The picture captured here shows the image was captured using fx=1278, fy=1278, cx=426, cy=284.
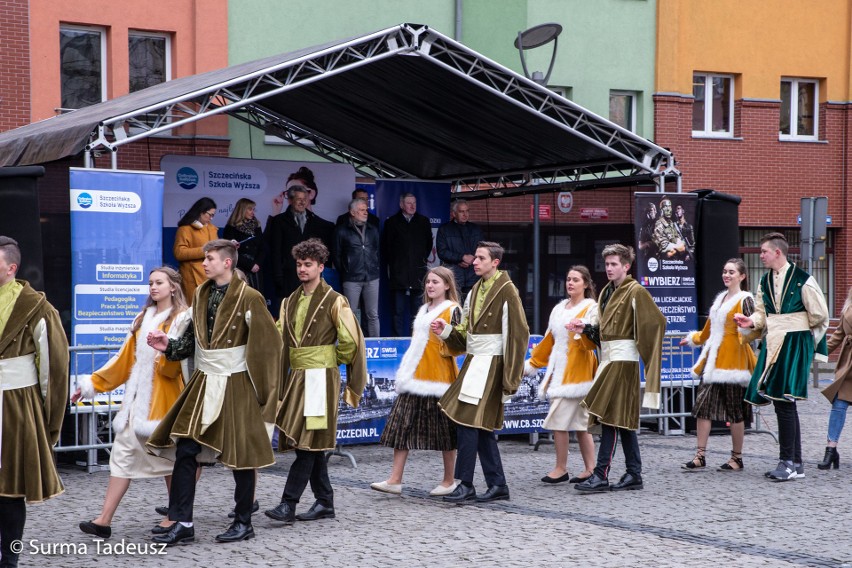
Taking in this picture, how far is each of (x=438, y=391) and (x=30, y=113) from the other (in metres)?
12.7

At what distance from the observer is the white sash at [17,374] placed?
Result: 679 centimetres

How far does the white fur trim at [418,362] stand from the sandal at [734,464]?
117 inches

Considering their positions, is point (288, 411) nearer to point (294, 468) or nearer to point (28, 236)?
point (294, 468)

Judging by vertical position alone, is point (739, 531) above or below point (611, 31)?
below

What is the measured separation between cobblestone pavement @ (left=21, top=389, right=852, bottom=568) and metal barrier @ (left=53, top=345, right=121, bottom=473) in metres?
0.24

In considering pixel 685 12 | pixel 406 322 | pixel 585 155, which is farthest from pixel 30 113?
pixel 685 12

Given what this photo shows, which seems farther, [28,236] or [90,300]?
[90,300]

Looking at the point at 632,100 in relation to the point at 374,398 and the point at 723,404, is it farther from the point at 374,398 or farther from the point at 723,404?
the point at 723,404

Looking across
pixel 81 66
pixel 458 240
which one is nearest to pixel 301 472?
pixel 458 240

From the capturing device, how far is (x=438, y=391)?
9539mm

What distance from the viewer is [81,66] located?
20.8 metres

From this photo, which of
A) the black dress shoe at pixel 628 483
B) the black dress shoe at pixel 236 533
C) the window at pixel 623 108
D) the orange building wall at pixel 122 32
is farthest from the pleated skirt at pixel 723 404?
the window at pixel 623 108

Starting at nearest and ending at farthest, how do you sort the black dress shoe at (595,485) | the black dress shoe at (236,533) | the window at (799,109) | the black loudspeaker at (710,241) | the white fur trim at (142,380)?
1. the black dress shoe at (236,533)
2. the white fur trim at (142,380)
3. the black dress shoe at (595,485)
4. the black loudspeaker at (710,241)
5. the window at (799,109)

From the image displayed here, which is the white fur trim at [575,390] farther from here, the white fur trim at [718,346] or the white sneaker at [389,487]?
the white sneaker at [389,487]
